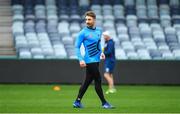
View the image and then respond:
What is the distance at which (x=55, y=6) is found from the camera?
111ft

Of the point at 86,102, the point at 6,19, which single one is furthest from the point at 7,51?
the point at 86,102

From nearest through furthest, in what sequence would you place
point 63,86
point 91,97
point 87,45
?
point 87,45, point 91,97, point 63,86

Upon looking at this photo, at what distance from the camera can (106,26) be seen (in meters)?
32.2

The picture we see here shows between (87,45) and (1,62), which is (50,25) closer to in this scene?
(1,62)

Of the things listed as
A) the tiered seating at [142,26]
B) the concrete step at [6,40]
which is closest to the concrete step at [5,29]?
the concrete step at [6,40]

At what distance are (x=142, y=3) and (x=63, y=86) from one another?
32.0ft

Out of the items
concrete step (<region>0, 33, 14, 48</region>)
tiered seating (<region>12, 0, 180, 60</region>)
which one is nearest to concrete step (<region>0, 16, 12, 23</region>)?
tiered seating (<region>12, 0, 180, 60</region>)

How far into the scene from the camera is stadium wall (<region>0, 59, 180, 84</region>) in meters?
27.2

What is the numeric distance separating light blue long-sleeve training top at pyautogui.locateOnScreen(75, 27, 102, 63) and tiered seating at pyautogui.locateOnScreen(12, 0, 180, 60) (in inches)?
513

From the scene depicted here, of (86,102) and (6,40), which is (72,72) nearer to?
(6,40)

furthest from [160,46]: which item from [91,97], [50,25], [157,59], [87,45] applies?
[87,45]

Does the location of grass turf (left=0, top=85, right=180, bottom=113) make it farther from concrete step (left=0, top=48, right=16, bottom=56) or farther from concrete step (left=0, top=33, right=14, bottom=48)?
concrete step (left=0, top=33, right=14, bottom=48)

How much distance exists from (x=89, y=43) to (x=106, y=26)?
16395mm

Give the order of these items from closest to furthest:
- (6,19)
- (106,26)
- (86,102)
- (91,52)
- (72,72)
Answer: (91,52)
(86,102)
(72,72)
(106,26)
(6,19)
